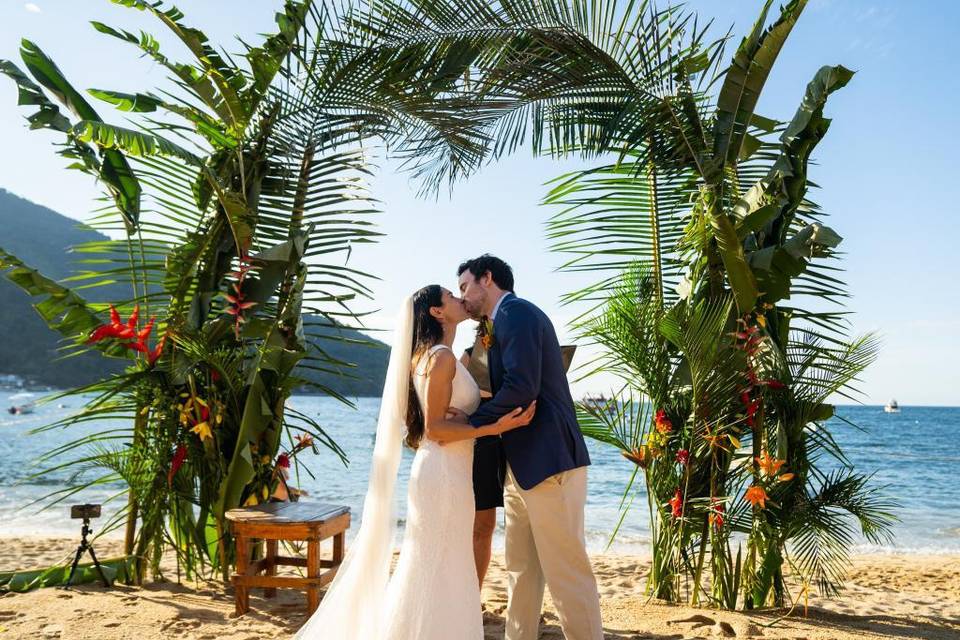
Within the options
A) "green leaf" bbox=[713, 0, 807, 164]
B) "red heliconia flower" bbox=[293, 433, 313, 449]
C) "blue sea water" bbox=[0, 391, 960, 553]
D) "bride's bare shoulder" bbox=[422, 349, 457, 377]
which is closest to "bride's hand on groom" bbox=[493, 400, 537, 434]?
"bride's bare shoulder" bbox=[422, 349, 457, 377]

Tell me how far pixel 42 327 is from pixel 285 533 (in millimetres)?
48021

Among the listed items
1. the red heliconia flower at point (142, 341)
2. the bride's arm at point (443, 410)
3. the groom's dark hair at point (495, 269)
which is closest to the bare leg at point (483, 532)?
the bride's arm at point (443, 410)

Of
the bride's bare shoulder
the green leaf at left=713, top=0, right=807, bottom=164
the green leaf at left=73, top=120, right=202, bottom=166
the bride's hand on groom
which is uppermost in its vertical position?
the green leaf at left=713, top=0, right=807, bottom=164

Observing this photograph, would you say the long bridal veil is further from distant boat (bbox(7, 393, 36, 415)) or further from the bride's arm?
distant boat (bbox(7, 393, 36, 415))

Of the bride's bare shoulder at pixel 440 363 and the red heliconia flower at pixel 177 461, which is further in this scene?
the red heliconia flower at pixel 177 461

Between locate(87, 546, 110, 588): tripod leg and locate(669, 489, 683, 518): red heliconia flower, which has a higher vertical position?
locate(669, 489, 683, 518): red heliconia flower

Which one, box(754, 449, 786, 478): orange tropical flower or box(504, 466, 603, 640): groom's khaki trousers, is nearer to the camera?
box(504, 466, 603, 640): groom's khaki trousers

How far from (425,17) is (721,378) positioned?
2.81 m

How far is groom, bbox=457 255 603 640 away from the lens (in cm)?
336

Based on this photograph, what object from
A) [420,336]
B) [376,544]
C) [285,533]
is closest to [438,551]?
[376,544]

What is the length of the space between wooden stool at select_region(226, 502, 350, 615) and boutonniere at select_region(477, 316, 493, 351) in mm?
1413

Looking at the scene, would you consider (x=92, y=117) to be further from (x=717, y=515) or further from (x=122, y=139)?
(x=717, y=515)

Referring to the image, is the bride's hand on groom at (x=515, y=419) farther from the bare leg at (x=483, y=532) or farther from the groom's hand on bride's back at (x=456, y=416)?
the bare leg at (x=483, y=532)

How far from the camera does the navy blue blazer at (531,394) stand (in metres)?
3.36
